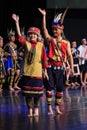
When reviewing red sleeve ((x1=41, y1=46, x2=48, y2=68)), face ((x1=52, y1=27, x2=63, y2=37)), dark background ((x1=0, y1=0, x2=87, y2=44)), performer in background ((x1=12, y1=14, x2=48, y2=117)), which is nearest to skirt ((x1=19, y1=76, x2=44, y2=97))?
performer in background ((x1=12, y1=14, x2=48, y2=117))

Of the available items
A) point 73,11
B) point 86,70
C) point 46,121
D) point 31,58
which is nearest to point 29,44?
point 31,58

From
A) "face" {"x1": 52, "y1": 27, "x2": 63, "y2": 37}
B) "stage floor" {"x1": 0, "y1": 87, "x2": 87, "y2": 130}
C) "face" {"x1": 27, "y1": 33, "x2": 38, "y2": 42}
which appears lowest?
"stage floor" {"x1": 0, "y1": 87, "x2": 87, "y2": 130}

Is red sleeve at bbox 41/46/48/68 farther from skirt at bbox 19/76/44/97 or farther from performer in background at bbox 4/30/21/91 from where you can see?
performer in background at bbox 4/30/21/91

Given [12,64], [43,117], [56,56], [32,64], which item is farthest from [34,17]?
[43,117]

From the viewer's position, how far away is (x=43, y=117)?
984 cm

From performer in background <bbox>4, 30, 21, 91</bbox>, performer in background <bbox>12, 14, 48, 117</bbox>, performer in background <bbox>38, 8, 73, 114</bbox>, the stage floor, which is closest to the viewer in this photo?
the stage floor

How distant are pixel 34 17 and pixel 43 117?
39.0 ft

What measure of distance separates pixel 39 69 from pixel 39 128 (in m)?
1.59

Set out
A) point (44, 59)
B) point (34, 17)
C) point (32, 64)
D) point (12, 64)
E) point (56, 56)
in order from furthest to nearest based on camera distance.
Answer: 1. point (34, 17)
2. point (12, 64)
3. point (56, 56)
4. point (44, 59)
5. point (32, 64)

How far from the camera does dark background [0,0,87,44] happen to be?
2069cm

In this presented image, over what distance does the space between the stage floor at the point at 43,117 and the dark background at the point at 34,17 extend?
793 cm

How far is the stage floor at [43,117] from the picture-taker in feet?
28.7

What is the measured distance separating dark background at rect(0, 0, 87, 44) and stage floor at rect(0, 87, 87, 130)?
7.93 m

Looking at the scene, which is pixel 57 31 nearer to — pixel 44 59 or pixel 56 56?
pixel 56 56
